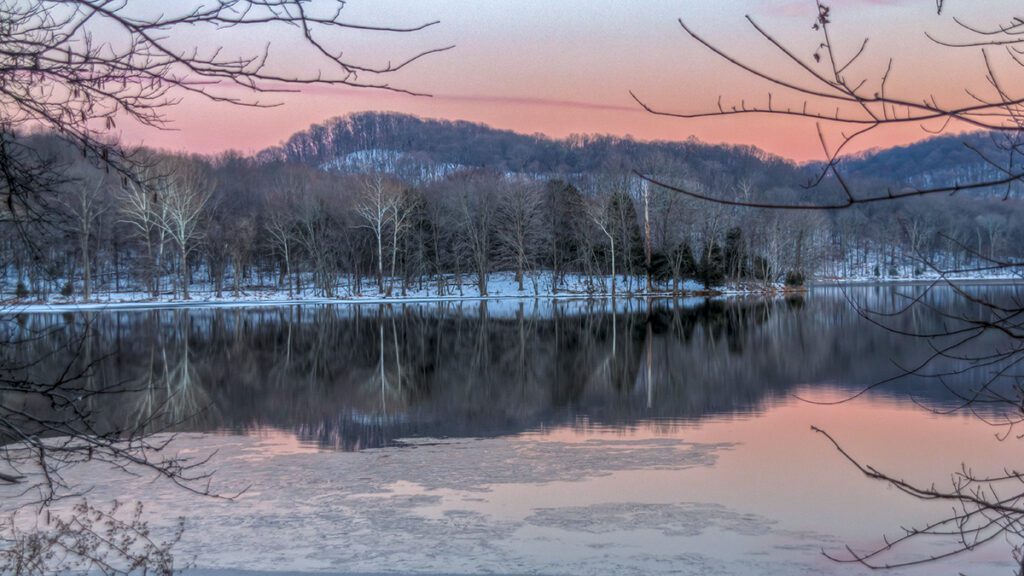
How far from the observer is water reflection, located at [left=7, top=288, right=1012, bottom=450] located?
16.8 metres

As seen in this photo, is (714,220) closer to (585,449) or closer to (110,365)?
(110,365)

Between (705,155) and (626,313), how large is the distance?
96.8 meters

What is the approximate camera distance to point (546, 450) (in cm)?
1330

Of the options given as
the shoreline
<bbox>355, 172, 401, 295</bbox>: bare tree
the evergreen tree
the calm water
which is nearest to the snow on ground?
the shoreline

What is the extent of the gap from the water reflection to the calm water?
135 millimetres

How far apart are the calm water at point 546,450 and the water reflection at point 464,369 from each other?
135mm

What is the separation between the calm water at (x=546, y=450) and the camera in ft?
28.0

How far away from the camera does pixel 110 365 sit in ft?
85.4

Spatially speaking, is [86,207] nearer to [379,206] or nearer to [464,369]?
[379,206]

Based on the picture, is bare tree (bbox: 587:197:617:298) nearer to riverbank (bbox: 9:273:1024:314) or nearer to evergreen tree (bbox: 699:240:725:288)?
riverbank (bbox: 9:273:1024:314)

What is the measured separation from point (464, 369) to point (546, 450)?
11.1m

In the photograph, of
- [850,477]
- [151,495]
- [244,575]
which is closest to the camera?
[244,575]

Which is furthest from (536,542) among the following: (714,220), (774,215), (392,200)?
(774,215)

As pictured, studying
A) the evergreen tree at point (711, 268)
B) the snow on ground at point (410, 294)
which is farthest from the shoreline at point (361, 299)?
the evergreen tree at point (711, 268)
